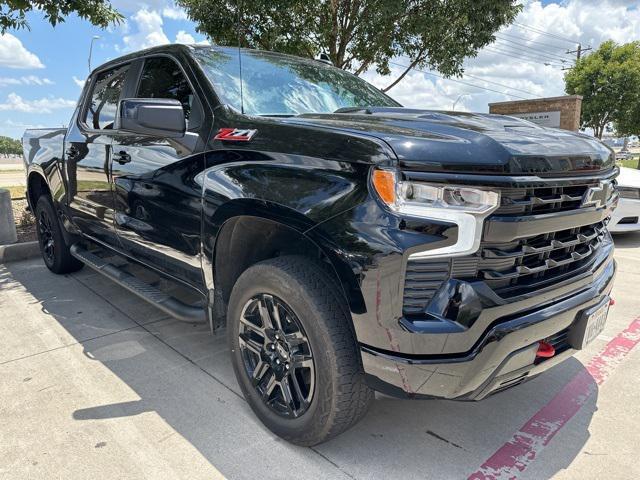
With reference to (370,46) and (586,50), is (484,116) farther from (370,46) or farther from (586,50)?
(586,50)

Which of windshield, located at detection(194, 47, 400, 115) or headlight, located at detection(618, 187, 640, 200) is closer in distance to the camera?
windshield, located at detection(194, 47, 400, 115)

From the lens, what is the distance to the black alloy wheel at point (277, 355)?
217cm

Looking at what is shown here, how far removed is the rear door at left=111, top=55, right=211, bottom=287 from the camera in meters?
2.63

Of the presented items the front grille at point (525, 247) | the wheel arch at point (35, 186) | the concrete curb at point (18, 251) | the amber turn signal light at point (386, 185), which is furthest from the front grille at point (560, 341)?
the concrete curb at point (18, 251)

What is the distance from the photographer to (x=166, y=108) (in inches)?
98.3

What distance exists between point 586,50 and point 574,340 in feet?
138

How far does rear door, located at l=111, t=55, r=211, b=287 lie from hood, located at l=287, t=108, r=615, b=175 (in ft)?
2.27

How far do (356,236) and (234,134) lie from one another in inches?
37.3

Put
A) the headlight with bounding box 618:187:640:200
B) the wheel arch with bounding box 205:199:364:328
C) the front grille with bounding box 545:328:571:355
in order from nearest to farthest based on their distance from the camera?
the wheel arch with bounding box 205:199:364:328, the front grille with bounding box 545:328:571:355, the headlight with bounding box 618:187:640:200

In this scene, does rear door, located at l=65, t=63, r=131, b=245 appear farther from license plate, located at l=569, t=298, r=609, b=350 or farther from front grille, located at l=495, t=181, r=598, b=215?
license plate, located at l=569, t=298, r=609, b=350

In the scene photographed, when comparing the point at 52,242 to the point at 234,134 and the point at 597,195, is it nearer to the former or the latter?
the point at 234,134

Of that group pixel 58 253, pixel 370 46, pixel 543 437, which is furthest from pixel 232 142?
pixel 370 46

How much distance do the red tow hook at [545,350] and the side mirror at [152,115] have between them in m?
2.01

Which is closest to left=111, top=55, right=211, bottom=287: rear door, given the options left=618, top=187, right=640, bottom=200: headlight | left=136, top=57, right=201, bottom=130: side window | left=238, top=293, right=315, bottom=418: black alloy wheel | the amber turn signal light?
left=136, top=57, right=201, bottom=130: side window
